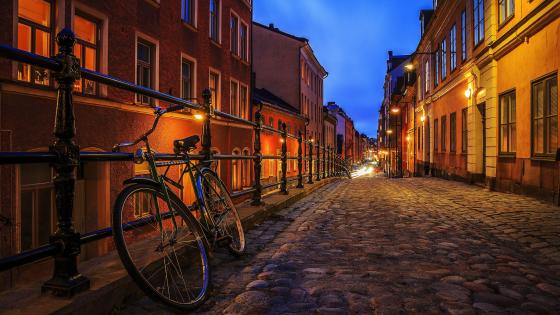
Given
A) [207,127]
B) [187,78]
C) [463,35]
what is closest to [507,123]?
[463,35]

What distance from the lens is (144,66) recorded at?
46.3 feet

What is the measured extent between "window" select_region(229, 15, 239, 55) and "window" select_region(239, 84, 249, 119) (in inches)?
74.2

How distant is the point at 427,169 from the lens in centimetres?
2464

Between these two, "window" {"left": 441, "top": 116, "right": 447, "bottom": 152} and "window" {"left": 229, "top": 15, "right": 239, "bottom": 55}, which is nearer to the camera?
"window" {"left": 441, "top": 116, "right": 447, "bottom": 152}

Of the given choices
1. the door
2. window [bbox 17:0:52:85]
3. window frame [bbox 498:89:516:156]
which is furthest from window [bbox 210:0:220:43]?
window frame [bbox 498:89:516:156]

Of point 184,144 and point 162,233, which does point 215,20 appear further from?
point 162,233

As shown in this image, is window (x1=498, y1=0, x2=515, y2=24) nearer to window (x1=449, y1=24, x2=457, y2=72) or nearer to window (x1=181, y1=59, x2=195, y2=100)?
window (x1=449, y1=24, x2=457, y2=72)

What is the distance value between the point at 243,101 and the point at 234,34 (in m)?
3.48

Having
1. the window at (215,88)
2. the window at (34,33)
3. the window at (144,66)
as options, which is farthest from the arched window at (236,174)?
the window at (34,33)

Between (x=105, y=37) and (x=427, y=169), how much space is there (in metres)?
18.5

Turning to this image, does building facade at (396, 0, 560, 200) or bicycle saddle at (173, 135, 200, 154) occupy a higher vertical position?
building facade at (396, 0, 560, 200)

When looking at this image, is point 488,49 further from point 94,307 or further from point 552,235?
point 94,307

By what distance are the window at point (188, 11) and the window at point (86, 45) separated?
17.0 feet

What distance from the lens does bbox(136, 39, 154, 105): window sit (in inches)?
540
